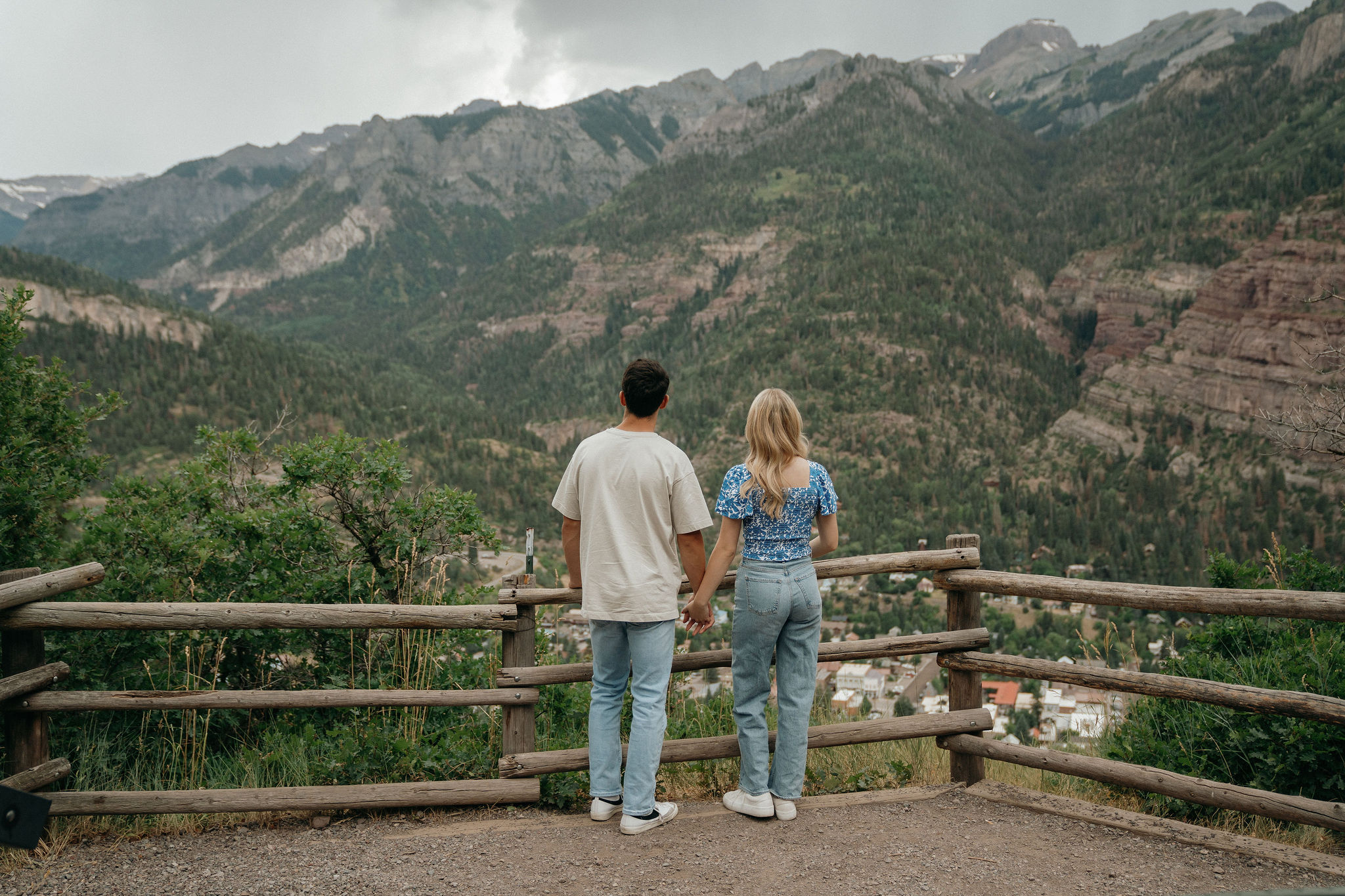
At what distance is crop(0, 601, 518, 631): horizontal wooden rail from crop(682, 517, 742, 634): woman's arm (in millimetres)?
1077

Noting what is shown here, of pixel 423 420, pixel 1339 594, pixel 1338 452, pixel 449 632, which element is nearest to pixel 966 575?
pixel 1339 594

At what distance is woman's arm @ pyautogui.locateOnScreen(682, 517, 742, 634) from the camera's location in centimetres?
373

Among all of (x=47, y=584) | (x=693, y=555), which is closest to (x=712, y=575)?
(x=693, y=555)

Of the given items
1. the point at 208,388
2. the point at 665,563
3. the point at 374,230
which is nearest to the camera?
the point at 665,563

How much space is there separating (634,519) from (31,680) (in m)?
3.12

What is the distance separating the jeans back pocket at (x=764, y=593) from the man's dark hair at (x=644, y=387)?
98 centimetres

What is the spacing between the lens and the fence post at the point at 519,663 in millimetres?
4344

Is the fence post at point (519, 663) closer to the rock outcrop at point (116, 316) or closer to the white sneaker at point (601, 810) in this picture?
the white sneaker at point (601, 810)

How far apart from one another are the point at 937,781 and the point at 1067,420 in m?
71.1

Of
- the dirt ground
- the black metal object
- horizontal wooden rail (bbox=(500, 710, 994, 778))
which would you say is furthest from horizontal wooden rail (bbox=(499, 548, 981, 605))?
the black metal object

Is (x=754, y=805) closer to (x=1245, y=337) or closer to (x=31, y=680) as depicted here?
(x=31, y=680)

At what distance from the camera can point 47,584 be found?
3836 mm

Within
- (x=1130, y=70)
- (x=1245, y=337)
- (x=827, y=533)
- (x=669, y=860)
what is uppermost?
(x=1130, y=70)

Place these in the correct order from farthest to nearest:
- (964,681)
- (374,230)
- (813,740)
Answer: (374,230) → (964,681) → (813,740)
